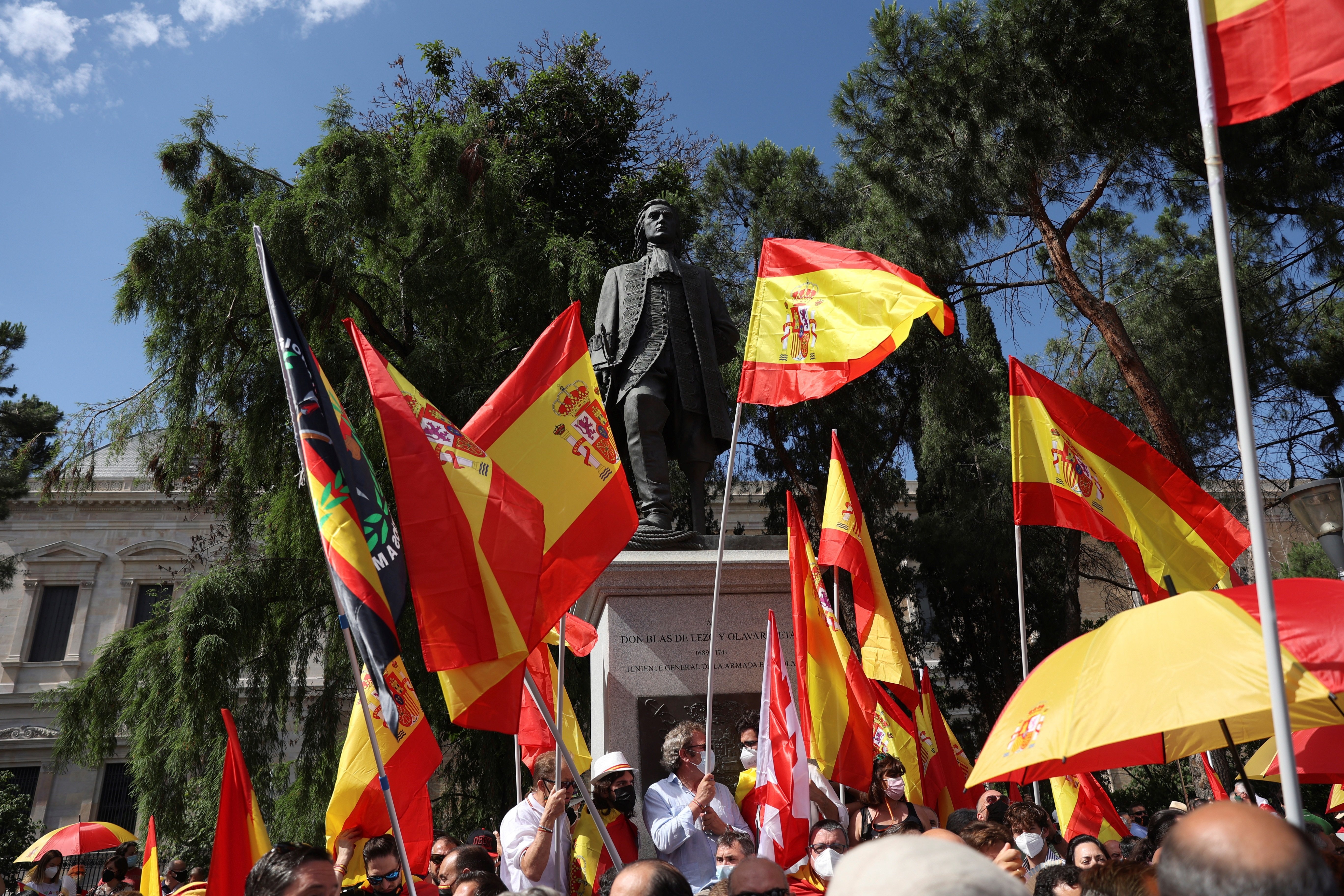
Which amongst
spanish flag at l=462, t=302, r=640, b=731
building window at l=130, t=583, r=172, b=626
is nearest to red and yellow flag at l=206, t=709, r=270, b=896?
spanish flag at l=462, t=302, r=640, b=731

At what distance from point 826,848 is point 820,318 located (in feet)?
8.61

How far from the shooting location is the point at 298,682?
11.7 metres

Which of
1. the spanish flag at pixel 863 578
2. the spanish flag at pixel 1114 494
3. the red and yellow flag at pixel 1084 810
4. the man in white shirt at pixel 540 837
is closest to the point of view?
the man in white shirt at pixel 540 837

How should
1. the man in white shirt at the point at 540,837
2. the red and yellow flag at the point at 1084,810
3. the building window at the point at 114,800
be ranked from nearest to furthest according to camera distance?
the man in white shirt at the point at 540,837 < the red and yellow flag at the point at 1084,810 < the building window at the point at 114,800

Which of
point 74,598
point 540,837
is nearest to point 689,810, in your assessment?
point 540,837

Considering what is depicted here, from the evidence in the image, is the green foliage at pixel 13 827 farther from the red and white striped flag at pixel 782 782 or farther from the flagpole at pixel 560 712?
the red and white striped flag at pixel 782 782

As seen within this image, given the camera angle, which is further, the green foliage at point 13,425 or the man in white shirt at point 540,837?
the green foliage at point 13,425

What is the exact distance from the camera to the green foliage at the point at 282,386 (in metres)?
10.6

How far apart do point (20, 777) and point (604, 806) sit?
3281 cm

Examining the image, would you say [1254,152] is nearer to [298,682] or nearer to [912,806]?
[912,806]

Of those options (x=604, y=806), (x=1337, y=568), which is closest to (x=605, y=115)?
(x=1337, y=568)

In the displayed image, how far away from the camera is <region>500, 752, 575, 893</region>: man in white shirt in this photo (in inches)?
147

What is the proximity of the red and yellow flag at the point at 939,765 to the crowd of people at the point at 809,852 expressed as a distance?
83 cm

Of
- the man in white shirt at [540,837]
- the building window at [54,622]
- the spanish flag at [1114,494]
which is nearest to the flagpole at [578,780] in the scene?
the man in white shirt at [540,837]
